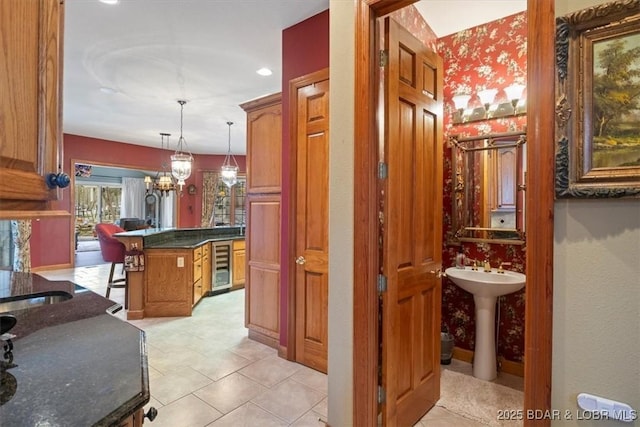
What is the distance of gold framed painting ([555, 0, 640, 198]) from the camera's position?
93 cm

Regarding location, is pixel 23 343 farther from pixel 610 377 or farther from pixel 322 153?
pixel 322 153

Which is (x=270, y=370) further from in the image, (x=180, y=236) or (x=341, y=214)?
(x=180, y=236)

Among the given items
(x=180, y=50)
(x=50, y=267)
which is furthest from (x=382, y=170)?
(x=50, y=267)

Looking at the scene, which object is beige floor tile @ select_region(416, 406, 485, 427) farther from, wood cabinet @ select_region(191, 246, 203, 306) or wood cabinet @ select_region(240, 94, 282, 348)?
wood cabinet @ select_region(191, 246, 203, 306)

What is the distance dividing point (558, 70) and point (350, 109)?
3.15ft

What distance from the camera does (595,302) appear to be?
0.99 m

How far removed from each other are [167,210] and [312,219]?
8.95 meters

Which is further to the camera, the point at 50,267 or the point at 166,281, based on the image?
the point at 50,267

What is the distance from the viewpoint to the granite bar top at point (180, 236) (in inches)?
162

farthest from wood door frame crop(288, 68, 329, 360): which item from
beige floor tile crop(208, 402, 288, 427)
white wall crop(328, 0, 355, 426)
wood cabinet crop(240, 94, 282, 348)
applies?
white wall crop(328, 0, 355, 426)

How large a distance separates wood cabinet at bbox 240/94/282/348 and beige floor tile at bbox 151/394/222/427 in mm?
1059

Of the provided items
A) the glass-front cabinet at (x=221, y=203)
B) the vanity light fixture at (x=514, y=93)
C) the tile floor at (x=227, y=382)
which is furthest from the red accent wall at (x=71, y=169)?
the vanity light fixture at (x=514, y=93)

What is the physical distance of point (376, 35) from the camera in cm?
172

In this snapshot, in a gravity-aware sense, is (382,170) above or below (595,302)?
above
